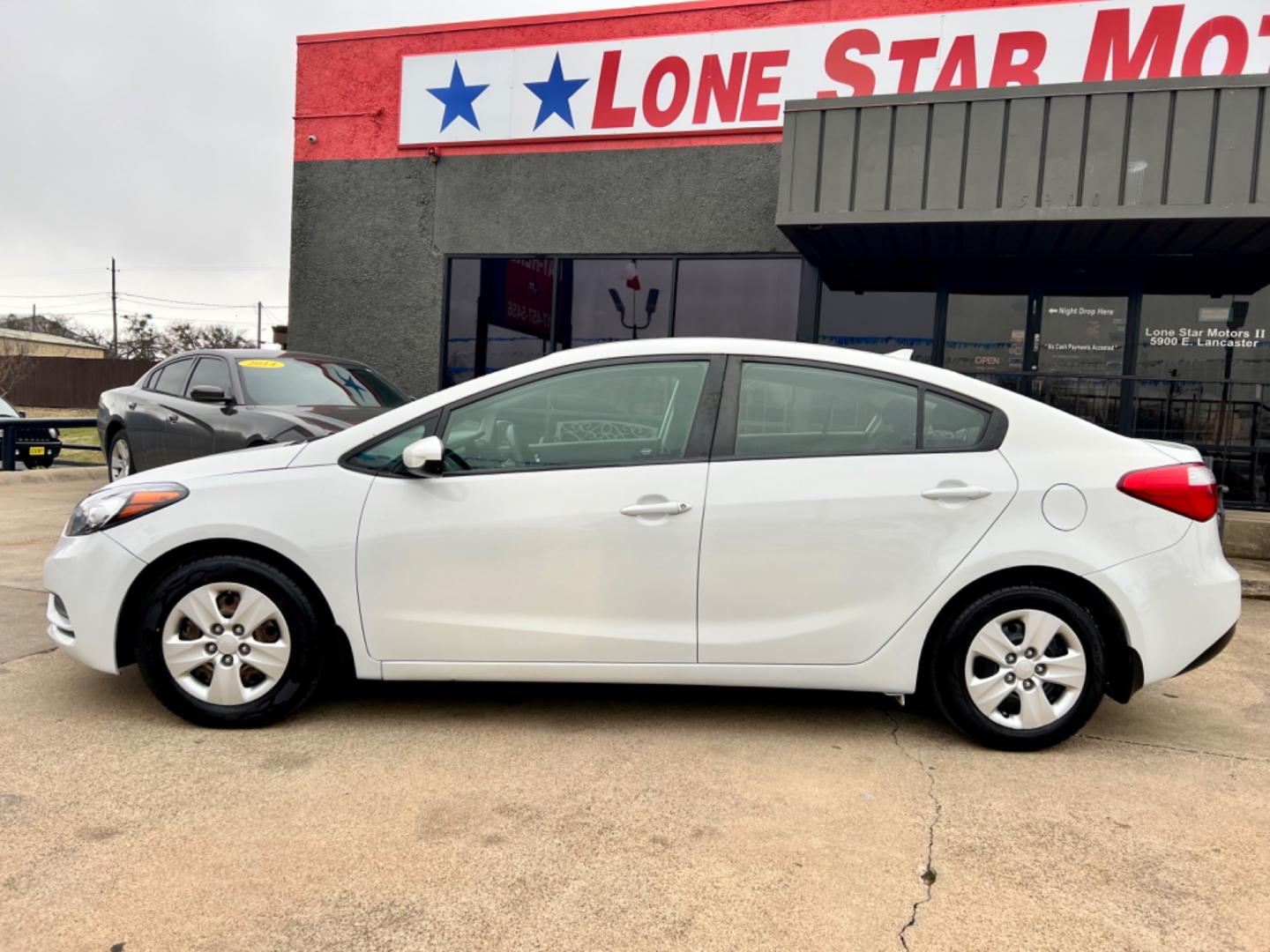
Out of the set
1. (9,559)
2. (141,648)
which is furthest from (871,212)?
(9,559)

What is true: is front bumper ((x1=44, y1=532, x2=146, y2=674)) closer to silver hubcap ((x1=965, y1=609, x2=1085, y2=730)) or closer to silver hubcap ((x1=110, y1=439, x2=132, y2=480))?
silver hubcap ((x1=965, y1=609, x2=1085, y2=730))

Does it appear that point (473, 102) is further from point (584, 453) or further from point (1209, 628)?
point (1209, 628)

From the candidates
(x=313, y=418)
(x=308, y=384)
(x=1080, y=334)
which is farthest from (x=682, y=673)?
(x=1080, y=334)

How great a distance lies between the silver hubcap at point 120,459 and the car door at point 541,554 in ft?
20.3

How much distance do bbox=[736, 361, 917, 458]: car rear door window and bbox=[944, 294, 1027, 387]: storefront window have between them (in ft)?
20.7

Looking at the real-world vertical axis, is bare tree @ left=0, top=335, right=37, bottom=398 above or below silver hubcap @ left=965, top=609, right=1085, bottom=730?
above

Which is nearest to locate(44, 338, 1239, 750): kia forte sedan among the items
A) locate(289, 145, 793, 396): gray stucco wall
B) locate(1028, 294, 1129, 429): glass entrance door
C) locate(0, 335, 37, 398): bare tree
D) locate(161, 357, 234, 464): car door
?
locate(161, 357, 234, 464): car door

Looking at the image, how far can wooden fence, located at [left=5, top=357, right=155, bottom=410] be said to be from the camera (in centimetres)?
3419

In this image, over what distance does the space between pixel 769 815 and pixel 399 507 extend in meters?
1.72

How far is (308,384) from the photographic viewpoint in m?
7.68

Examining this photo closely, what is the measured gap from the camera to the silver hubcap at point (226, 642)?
3510mm

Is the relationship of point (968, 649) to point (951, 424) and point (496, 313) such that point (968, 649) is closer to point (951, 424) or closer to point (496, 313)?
point (951, 424)

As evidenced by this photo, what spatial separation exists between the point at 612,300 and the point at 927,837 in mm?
8354

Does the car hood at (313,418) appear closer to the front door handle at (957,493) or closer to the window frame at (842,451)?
the window frame at (842,451)
